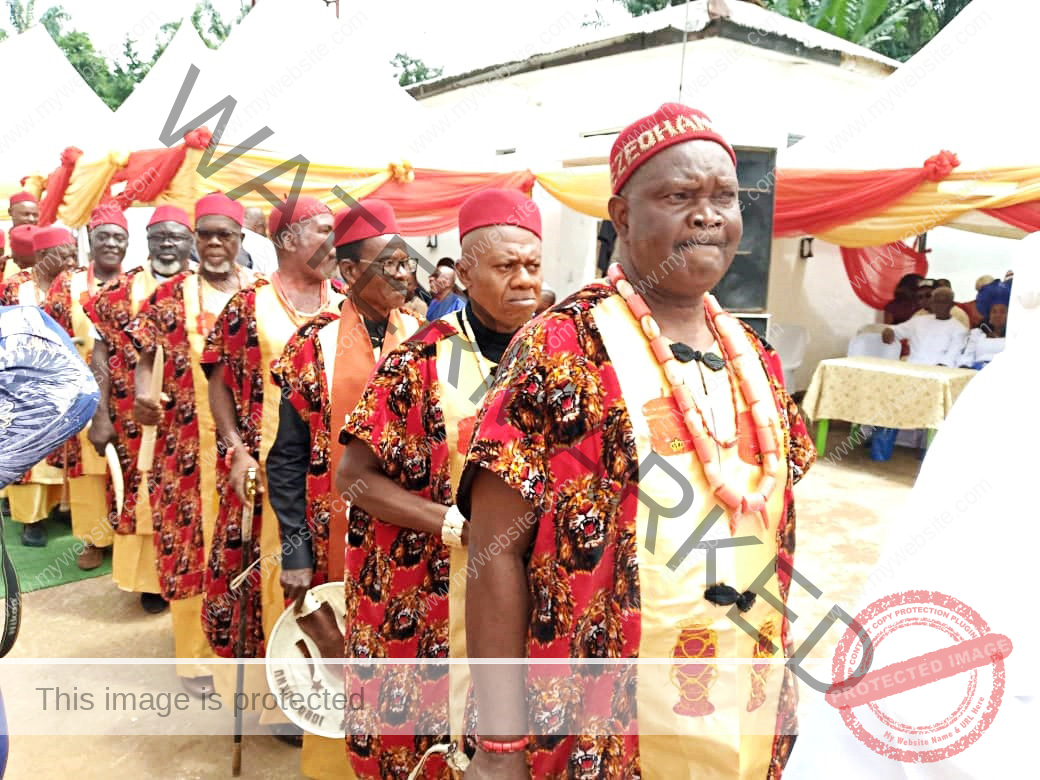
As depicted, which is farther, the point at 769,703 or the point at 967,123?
the point at 967,123

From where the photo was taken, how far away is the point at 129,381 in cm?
465

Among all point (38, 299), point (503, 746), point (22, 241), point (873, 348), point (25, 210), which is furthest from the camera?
point (873, 348)

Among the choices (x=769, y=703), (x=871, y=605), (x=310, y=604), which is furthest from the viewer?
(x=310, y=604)

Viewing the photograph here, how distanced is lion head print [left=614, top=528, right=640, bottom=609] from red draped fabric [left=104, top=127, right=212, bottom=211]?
5523 mm

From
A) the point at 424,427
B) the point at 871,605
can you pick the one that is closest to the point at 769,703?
the point at 871,605

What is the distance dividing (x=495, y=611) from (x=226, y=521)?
2.15m

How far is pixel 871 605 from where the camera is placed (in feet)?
2.63

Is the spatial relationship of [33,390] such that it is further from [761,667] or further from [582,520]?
[761,667]

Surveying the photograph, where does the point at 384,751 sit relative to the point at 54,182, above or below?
below

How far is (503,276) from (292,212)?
134cm

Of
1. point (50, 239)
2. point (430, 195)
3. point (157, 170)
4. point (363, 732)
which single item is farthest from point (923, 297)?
point (363, 732)

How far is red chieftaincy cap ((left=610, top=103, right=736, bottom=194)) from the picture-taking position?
1371 millimetres

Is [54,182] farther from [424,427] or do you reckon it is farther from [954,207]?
[954,207]

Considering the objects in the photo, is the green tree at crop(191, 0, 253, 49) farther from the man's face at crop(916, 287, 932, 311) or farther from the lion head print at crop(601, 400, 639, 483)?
the lion head print at crop(601, 400, 639, 483)
